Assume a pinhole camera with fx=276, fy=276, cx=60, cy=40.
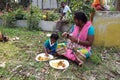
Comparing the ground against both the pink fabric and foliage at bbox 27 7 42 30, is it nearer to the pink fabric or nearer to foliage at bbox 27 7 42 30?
the pink fabric

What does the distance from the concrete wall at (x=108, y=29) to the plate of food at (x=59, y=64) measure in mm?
1955

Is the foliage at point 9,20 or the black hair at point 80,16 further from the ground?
the black hair at point 80,16

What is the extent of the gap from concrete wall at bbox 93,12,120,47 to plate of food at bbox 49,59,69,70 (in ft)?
6.41

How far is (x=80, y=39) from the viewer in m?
5.62

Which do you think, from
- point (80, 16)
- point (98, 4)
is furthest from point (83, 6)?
point (80, 16)

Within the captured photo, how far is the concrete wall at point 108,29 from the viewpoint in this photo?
7.14m

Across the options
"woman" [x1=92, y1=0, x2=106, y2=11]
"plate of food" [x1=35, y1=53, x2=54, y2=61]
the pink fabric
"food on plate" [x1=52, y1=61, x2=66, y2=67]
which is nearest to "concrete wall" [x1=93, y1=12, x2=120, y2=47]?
"woman" [x1=92, y1=0, x2=106, y2=11]

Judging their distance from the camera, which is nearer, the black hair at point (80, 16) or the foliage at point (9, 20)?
the black hair at point (80, 16)

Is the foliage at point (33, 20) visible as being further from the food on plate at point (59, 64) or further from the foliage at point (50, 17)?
the food on plate at point (59, 64)

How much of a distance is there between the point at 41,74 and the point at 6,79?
2.10 feet

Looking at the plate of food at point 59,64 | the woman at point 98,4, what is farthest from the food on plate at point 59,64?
the woman at point 98,4

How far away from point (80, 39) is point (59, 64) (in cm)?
68

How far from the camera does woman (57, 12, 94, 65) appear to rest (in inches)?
216

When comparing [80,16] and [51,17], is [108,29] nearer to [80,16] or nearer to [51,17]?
[80,16]
